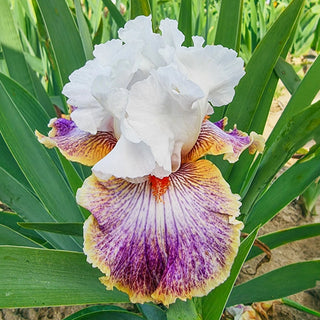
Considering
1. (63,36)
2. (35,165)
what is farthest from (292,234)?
(63,36)

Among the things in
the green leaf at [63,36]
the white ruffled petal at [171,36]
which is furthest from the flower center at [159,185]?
the green leaf at [63,36]

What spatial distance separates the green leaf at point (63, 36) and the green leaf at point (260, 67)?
0.44 meters

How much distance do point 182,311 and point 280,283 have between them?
0.34m

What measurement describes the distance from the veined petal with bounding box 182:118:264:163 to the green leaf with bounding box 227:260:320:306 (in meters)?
0.30

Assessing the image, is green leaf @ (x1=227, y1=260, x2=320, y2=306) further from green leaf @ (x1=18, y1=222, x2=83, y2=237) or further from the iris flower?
green leaf @ (x1=18, y1=222, x2=83, y2=237)

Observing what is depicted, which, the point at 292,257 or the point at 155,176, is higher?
the point at 155,176

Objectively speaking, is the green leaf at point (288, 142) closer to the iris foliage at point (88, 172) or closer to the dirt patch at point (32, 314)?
the iris foliage at point (88, 172)

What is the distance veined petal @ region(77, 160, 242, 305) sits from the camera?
57 cm

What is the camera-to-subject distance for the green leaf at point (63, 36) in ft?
3.02

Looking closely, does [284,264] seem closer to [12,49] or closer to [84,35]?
[84,35]

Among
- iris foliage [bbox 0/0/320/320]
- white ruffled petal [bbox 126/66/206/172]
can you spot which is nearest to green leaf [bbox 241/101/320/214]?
iris foliage [bbox 0/0/320/320]

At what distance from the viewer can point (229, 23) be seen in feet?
3.08

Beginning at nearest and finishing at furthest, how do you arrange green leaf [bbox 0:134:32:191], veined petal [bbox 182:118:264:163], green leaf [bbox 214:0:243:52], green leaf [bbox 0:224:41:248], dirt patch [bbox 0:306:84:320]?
veined petal [bbox 182:118:264:163] < green leaf [bbox 0:224:41:248] < green leaf [bbox 214:0:243:52] < green leaf [bbox 0:134:32:191] < dirt patch [bbox 0:306:84:320]

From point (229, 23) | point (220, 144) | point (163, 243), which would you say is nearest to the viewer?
point (163, 243)
